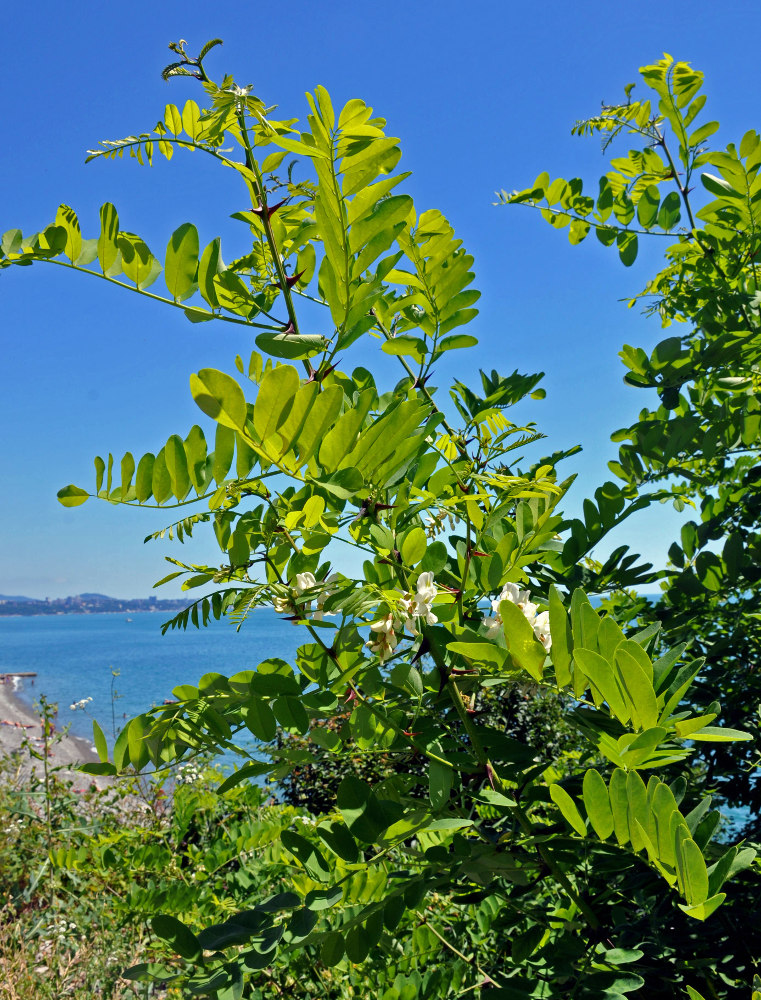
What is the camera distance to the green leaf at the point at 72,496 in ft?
2.31

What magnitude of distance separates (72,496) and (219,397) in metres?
0.24

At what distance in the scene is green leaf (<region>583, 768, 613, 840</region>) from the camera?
0.65 metres

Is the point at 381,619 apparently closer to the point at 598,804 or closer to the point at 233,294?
the point at 598,804

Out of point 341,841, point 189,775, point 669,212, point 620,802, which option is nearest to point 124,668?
point 189,775

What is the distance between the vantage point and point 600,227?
5.47ft

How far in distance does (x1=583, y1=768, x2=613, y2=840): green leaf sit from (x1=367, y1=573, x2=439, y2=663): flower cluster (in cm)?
22

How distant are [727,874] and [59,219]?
0.96 m

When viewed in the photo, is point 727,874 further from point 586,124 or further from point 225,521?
point 586,124

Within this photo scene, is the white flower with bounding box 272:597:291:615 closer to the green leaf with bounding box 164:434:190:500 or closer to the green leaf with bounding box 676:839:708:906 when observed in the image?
the green leaf with bounding box 164:434:190:500

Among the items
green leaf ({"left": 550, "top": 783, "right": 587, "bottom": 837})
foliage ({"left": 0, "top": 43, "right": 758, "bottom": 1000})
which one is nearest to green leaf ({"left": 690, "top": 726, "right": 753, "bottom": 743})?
foliage ({"left": 0, "top": 43, "right": 758, "bottom": 1000})

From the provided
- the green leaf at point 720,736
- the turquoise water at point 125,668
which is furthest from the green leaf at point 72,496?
the turquoise water at point 125,668

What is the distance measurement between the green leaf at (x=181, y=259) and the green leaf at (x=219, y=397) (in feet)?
0.82

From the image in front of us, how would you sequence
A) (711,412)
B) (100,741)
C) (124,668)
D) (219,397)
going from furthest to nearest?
(124,668) < (711,412) < (100,741) < (219,397)

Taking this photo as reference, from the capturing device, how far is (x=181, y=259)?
2.46ft
